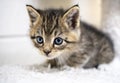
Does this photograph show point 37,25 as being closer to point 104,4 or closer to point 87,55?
point 87,55

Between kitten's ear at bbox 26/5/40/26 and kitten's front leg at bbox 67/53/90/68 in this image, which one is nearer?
kitten's ear at bbox 26/5/40/26

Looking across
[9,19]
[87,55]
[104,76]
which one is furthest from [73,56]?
[9,19]

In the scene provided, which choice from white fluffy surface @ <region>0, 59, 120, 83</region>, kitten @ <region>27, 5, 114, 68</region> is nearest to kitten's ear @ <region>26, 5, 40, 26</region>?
kitten @ <region>27, 5, 114, 68</region>

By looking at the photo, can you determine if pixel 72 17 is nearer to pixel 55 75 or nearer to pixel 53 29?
pixel 53 29

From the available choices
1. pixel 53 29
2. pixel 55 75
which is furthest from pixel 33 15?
pixel 55 75

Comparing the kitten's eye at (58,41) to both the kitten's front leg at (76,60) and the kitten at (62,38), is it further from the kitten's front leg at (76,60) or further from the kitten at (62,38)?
the kitten's front leg at (76,60)

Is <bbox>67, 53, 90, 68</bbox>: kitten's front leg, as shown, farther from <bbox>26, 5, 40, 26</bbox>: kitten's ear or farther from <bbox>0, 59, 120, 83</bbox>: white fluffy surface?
<bbox>26, 5, 40, 26</bbox>: kitten's ear
